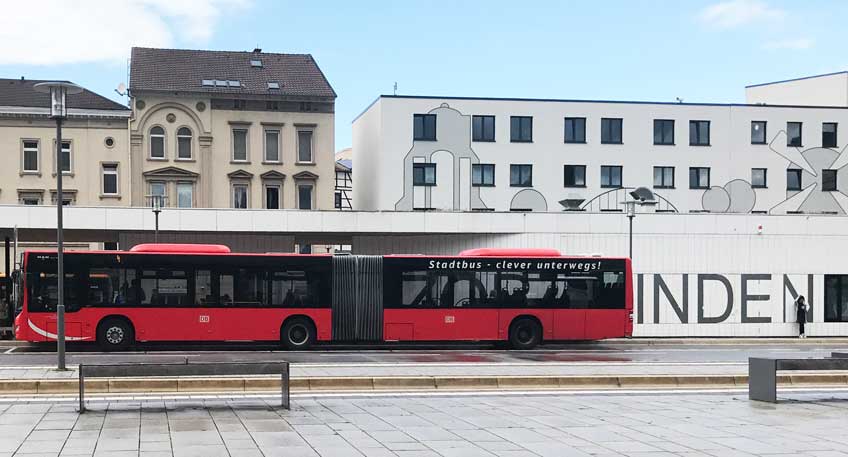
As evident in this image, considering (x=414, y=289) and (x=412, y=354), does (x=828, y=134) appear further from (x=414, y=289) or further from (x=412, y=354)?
(x=412, y=354)

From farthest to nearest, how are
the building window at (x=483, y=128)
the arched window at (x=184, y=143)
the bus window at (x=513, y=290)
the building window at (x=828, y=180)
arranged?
the building window at (x=828, y=180), the arched window at (x=184, y=143), the building window at (x=483, y=128), the bus window at (x=513, y=290)

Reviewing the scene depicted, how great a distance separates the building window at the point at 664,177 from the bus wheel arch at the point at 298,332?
34.1 m

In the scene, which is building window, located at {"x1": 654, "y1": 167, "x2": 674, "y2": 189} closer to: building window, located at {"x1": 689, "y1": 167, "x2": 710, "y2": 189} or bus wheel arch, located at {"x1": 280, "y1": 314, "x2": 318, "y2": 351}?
building window, located at {"x1": 689, "y1": 167, "x2": 710, "y2": 189}

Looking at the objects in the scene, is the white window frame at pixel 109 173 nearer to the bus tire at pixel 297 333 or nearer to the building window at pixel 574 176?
the building window at pixel 574 176

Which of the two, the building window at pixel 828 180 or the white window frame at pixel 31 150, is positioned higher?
the white window frame at pixel 31 150

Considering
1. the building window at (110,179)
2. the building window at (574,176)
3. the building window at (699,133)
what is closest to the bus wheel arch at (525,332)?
the building window at (574,176)

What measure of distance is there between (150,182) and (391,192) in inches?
544

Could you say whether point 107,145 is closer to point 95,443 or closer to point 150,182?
point 150,182

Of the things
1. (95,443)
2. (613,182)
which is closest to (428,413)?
(95,443)

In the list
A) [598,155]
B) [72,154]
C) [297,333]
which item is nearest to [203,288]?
[297,333]

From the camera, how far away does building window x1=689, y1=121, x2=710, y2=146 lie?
57.2 metres

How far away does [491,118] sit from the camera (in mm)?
55531

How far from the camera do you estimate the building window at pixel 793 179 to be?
58719 millimetres

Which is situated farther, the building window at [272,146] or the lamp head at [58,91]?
the building window at [272,146]
